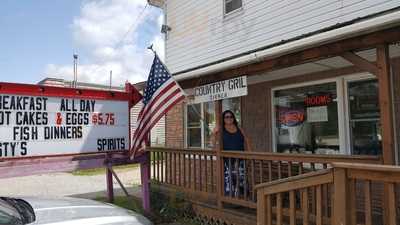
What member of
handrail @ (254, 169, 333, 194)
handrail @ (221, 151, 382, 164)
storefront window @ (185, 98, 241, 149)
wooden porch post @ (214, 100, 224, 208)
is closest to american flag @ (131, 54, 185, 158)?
wooden porch post @ (214, 100, 224, 208)

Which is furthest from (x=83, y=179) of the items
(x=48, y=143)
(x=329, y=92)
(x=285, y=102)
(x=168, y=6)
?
(x=329, y=92)

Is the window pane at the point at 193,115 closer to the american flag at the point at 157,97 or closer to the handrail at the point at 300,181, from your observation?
the american flag at the point at 157,97

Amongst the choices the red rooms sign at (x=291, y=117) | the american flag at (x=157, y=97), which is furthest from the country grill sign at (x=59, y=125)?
the red rooms sign at (x=291, y=117)

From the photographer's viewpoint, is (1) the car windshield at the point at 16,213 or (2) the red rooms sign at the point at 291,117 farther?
(2) the red rooms sign at the point at 291,117

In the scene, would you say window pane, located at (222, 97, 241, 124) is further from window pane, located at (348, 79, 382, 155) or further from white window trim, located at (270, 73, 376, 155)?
window pane, located at (348, 79, 382, 155)

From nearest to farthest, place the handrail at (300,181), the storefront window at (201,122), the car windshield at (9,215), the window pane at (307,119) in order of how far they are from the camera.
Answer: the car windshield at (9,215), the handrail at (300,181), the window pane at (307,119), the storefront window at (201,122)

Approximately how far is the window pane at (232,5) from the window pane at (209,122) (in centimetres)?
250

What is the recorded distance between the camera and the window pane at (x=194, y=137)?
34.8 feet

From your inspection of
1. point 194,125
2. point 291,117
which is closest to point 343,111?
point 291,117

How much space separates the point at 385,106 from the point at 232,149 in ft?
10.3

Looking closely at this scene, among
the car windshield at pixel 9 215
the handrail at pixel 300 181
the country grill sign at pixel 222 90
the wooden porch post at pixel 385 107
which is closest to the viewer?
the car windshield at pixel 9 215

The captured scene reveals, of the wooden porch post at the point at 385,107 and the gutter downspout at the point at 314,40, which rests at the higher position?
the gutter downspout at the point at 314,40

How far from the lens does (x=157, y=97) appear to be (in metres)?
6.92

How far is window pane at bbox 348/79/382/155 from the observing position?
674 centimetres
